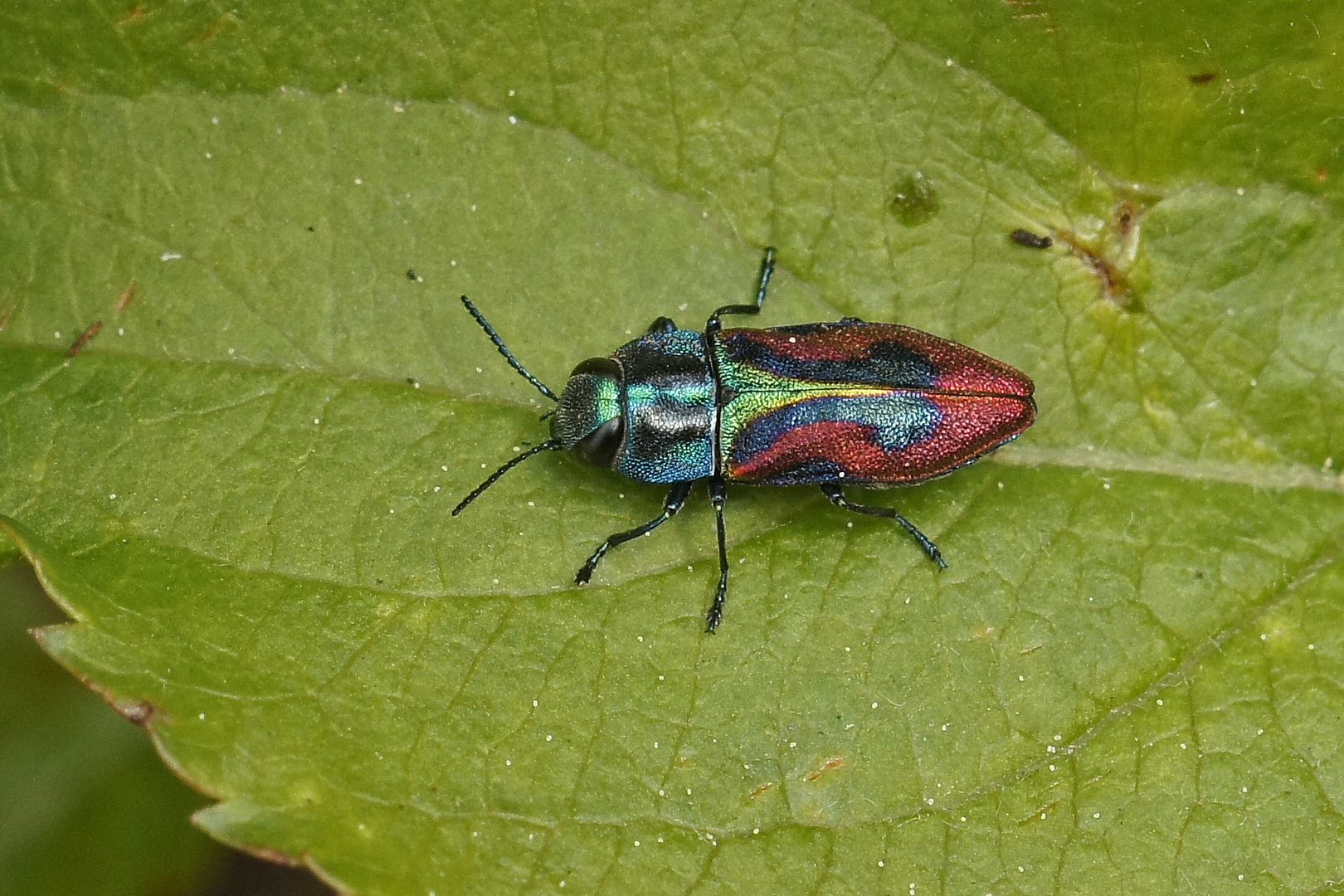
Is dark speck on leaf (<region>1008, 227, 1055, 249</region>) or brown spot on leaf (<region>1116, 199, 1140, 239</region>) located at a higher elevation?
brown spot on leaf (<region>1116, 199, 1140, 239</region>)

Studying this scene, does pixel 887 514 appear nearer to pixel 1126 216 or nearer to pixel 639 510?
pixel 639 510

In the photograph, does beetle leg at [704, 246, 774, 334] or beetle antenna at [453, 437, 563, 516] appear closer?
beetle antenna at [453, 437, 563, 516]

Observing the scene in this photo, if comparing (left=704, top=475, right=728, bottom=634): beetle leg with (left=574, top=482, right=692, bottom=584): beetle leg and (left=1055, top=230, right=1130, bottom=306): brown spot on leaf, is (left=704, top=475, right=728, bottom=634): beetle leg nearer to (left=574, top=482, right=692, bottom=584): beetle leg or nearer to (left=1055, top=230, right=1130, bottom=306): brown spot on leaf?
(left=574, top=482, right=692, bottom=584): beetle leg

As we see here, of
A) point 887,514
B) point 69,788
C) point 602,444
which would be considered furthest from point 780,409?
point 69,788

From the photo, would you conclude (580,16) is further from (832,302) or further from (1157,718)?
(1157,718)

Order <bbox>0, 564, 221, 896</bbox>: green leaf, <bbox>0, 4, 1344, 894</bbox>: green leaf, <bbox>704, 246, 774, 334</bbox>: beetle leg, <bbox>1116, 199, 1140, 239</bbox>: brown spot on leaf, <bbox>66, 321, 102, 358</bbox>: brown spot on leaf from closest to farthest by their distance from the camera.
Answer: <bbox>0, 4, 1344, 894</bbox>: green leaf
<bbox>66, 321, 102, 358</bbox>: brown spot on leaf
<bbox>1116, 199, 1140, 239</bbox>: brown spot on leaf
<bbox>704, 246, 774, 334</bbox>: beetle leg
<bbox>0, 564, 221, 896</bbox>: green leaf

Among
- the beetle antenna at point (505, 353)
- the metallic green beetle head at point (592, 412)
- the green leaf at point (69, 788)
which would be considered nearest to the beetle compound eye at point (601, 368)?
the metallic green beetle head at point (592, 412)

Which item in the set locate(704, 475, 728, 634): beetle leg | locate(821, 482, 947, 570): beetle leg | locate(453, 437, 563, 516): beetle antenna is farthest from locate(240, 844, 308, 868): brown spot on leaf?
locate(821, 482, 947, 570): beetle leg
